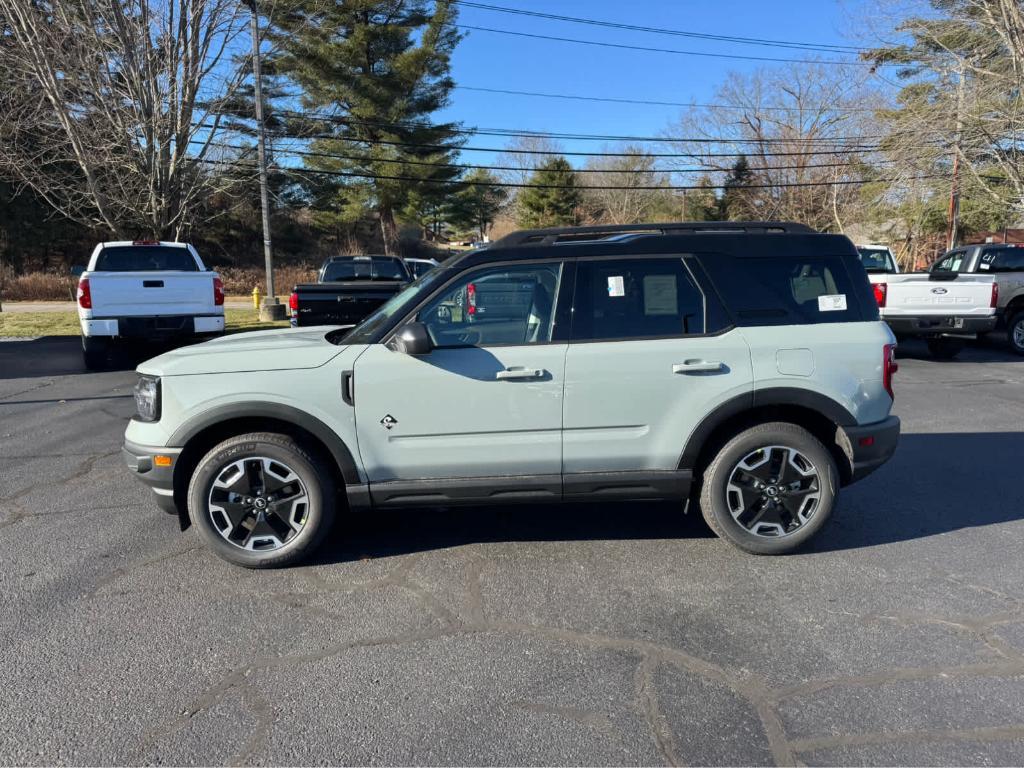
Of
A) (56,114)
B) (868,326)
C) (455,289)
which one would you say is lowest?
(868,326)

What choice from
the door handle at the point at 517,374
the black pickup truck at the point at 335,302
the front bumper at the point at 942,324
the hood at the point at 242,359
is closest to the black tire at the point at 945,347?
the front bumper at the point at 942,324

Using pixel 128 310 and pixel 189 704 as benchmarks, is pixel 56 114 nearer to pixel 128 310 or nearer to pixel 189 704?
pixel 128 310

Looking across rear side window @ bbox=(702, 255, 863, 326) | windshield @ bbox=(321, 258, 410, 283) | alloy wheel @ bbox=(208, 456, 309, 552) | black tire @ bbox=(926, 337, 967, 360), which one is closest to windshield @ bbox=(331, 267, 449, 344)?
alloy wheel @ bbox=(208, 456, 309, 552)

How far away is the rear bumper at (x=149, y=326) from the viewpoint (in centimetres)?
998

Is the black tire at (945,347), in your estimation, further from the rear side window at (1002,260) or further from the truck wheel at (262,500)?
the truck wheel at (262,500)

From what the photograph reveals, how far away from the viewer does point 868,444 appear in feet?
13.4

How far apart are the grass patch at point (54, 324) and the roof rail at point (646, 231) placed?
13.2 meters

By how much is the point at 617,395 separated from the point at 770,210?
44.0m

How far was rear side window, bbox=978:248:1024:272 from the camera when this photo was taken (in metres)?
12.3

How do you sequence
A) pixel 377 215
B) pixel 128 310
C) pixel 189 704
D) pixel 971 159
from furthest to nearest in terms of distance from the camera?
pixel 377 215
pixel 971 159
pixel 128 310
pixel 189 704

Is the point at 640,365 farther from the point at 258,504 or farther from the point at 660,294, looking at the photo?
the point at 258,504

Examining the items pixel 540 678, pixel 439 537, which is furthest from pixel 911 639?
pixel 439 537

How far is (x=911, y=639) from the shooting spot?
10.6 ft

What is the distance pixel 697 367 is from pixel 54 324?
1763 cm
